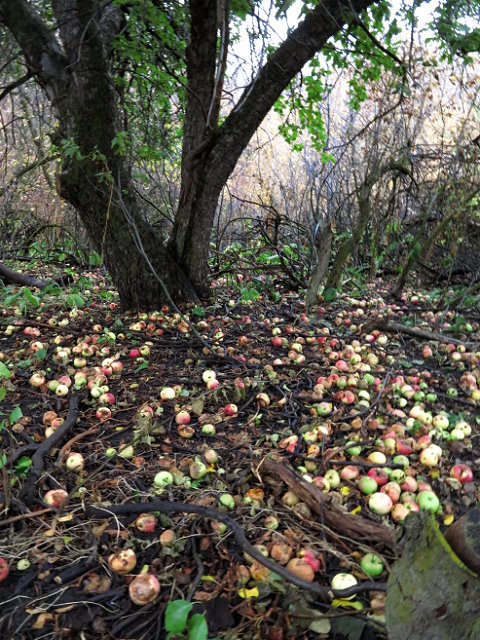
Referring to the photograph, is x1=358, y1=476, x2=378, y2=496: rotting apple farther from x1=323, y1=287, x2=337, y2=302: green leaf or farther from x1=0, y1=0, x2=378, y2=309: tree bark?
x1=323, y1=287, x2=337, y2=302: green leaf

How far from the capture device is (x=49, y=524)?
5.97ft

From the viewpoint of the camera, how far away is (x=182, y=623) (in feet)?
4.31

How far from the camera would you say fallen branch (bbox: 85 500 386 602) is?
4.80 ft

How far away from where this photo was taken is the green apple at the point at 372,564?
162cm

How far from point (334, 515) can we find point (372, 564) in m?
0.24

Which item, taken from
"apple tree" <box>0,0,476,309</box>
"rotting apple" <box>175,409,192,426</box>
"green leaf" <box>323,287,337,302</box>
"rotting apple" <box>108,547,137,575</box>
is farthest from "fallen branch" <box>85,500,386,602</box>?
"green leaf" <box>323,287,337,302</box>

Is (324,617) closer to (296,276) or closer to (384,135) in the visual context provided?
(296,276)

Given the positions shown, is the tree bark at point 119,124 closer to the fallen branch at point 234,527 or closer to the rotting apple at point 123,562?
the fallen branch at point 234,527

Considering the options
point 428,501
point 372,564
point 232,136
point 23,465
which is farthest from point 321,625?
point 232,136

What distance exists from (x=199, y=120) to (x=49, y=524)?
10.1ft

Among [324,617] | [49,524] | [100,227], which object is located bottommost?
[49,524]

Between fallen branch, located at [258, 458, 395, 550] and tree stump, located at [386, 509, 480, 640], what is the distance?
0.57 meters

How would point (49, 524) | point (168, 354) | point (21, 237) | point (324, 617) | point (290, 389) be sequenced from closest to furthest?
point (324, 617) < point (49, 524) < point (290, 389) < point (168, 354) < point (21, 237)

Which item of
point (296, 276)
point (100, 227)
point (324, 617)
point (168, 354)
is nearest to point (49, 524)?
point (324, 617)
